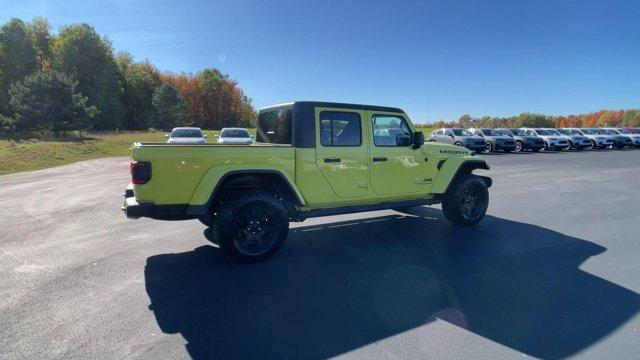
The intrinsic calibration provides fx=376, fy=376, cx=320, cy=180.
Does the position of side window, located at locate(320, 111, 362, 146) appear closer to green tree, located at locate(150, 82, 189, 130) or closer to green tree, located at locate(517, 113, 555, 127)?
green tree, located at locate(150, 82, 189, 130)

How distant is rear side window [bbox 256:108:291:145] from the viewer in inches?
212

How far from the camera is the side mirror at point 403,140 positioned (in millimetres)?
5824

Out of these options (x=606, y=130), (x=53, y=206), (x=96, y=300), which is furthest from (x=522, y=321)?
(x=606, y=130)

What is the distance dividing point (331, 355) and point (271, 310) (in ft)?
2.93

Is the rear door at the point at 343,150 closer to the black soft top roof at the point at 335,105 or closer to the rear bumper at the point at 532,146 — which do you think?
the black soft top roof at the point at 335,105

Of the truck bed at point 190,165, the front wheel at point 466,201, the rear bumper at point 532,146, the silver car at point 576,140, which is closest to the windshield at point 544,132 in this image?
the silver car at point 576,140

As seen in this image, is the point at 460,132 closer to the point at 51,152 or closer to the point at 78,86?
the point at 51,152

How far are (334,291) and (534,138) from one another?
1155 inches

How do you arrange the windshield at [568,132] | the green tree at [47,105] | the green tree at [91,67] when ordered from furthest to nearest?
the green tree at [91,67]
the windshield at [568,132]
the green tree at [47,105]

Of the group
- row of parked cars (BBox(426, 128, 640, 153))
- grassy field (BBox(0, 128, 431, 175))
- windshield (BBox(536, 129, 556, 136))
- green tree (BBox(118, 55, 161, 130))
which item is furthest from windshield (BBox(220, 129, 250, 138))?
green tree (BBox(118, 55, 161, 130))

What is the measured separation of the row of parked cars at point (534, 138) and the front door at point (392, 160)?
796 inches

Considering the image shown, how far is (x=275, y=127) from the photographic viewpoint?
573 centimetres

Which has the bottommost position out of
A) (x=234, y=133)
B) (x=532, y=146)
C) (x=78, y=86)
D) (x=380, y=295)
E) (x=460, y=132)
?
(x=380, y=295)

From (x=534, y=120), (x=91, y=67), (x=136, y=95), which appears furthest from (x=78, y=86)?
(x=534, y=120)
